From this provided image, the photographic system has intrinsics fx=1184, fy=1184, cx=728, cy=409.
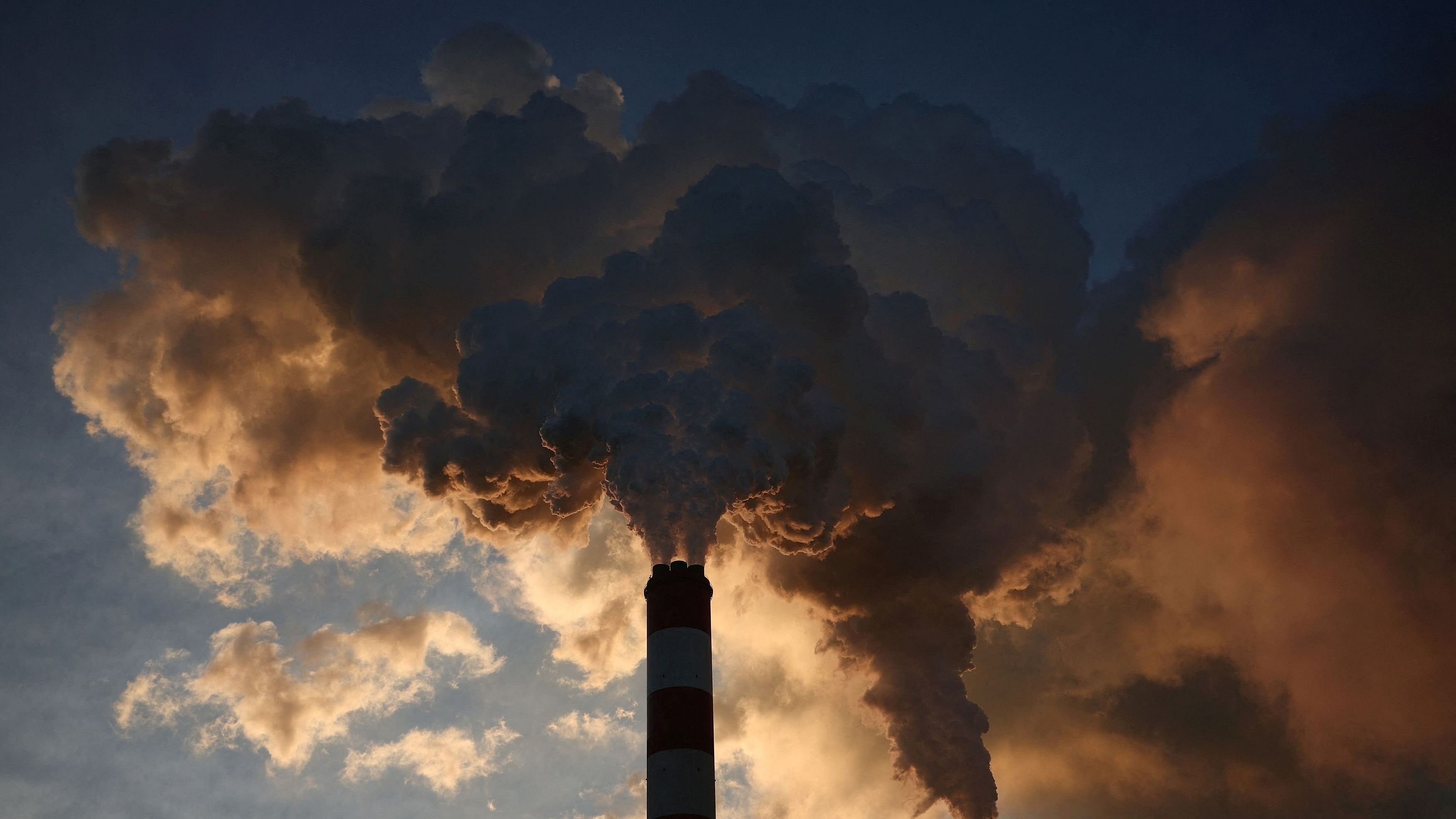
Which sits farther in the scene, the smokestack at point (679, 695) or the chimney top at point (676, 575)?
the chimney top at point (676, 575)

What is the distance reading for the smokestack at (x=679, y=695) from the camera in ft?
126

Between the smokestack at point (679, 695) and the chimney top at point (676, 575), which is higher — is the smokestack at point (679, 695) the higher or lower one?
the lower one

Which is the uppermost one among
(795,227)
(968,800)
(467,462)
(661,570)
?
(795,227)

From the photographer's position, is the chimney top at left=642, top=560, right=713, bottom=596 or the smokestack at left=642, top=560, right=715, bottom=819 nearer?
the smokestack at left=642, top=560, right=715, bottom=819

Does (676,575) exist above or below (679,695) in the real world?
above

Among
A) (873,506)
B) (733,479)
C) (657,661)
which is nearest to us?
(657,661)

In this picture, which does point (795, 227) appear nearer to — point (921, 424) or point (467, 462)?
point (921, 424)

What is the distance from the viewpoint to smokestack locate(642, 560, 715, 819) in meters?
38.4

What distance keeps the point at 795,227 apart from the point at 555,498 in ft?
50.7

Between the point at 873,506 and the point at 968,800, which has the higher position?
the point at 873,506

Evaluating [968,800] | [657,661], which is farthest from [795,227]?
[968,800]

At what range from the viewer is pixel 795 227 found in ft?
167

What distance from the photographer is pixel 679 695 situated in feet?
130

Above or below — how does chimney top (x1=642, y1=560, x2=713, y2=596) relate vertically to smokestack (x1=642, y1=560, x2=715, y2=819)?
above
